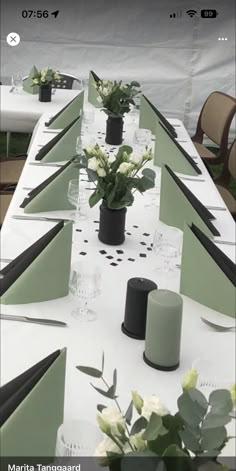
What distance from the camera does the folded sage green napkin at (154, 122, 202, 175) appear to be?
10.7ft

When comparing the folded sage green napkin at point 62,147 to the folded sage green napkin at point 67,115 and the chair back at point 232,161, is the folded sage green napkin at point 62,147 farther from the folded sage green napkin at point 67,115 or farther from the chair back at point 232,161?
the chair back at point 232,161

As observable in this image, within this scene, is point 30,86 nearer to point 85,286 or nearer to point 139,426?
point 85,286

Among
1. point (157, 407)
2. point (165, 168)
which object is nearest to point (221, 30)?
point (165, 168)

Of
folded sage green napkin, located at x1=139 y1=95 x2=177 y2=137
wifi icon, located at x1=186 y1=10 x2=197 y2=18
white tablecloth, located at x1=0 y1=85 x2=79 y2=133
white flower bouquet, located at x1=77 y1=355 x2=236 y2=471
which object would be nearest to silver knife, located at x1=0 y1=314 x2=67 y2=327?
white flower bouquet, located at x1=77 y1=355 x2=236 y2=471

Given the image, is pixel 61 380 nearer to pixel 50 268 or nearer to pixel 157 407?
pixel 157 407

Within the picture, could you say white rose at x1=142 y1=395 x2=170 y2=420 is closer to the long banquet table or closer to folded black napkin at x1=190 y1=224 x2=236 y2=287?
the long banquet table

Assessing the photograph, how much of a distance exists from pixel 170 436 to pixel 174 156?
249 centimetres

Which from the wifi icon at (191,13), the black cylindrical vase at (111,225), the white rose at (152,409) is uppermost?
the wifi icon at (191,13)

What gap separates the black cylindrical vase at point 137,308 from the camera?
172 centimetres

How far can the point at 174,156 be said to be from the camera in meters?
3.29

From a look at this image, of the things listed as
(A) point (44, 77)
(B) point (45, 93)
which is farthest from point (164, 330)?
(B) point (45, 93)

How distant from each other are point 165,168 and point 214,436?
1.78 metres

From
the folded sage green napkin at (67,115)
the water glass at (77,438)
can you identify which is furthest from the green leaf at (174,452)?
the folded sage green napkin at (67,115)

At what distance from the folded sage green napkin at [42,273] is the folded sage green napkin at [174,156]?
1.44 metres
